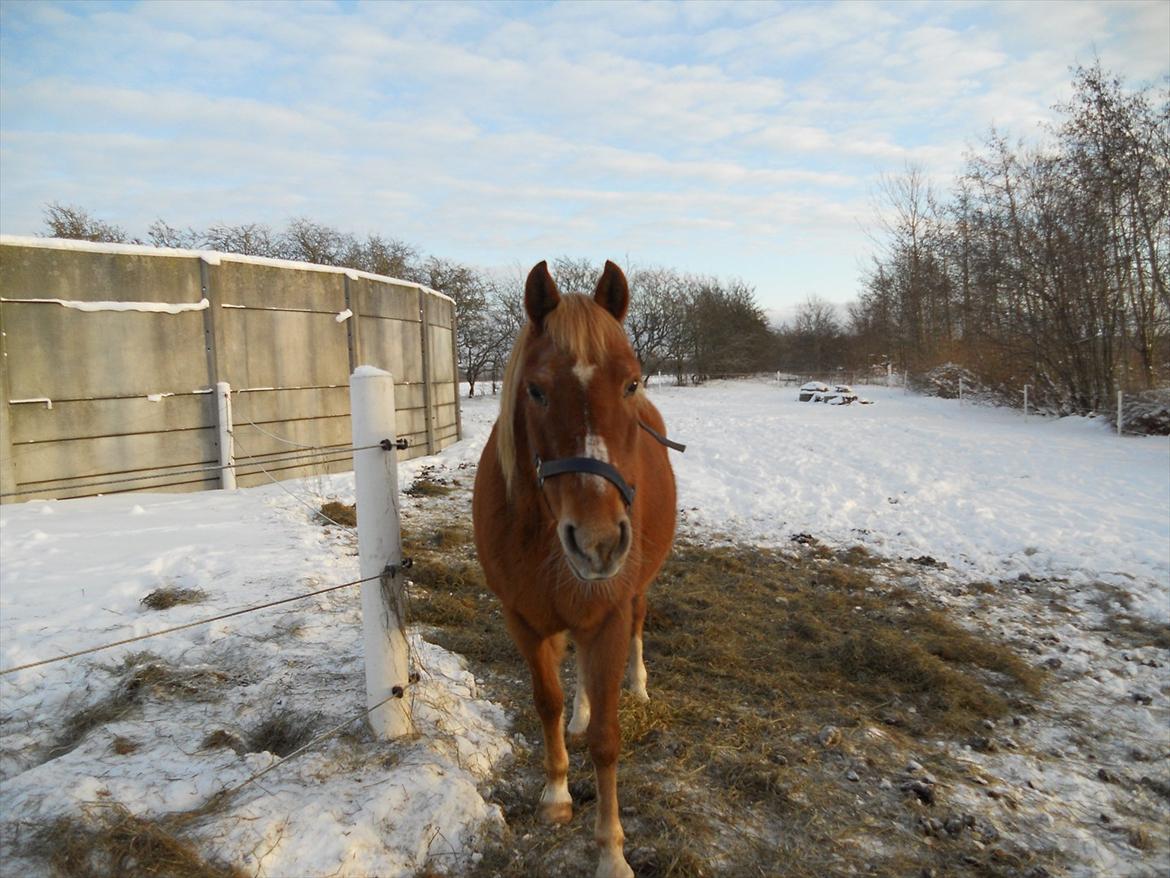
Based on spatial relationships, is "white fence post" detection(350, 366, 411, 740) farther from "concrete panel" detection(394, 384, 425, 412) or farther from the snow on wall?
"concrete panel" detection(394, 384, 425, 412)

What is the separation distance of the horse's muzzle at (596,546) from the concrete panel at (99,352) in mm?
8358

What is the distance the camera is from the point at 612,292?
2.25m

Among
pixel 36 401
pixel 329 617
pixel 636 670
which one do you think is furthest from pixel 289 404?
pixel 636 670

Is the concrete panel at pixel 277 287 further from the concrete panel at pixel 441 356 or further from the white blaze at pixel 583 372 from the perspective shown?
the white blaze at pixel 583 372

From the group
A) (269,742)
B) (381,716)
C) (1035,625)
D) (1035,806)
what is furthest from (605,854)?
(1035,625)

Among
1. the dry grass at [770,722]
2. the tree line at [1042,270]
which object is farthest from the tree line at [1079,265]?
the dry grass at [770,722]

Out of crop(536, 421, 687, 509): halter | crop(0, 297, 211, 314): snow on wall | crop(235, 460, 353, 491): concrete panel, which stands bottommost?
crop(235, 460, 353, 491): concrete panel

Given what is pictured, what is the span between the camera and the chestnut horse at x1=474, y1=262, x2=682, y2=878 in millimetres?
1736

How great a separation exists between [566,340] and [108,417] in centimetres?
820

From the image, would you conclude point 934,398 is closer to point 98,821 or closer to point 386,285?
point 386,285

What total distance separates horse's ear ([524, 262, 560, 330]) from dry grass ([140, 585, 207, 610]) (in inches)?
140

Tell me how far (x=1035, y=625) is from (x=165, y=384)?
31.6 feet

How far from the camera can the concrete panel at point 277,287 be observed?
332 inches

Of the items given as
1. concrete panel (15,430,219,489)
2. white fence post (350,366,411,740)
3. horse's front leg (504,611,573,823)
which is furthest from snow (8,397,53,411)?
horse's front leg (504,611,573,823)
